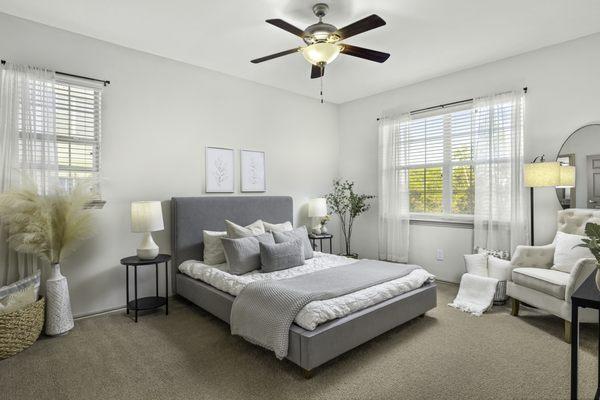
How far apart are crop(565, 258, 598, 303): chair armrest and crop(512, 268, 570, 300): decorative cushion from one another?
6 cm

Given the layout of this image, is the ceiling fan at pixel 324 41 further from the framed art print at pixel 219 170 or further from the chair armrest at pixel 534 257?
the chair armrest at pixel 534 257

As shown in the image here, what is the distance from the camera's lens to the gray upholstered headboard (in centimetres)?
382

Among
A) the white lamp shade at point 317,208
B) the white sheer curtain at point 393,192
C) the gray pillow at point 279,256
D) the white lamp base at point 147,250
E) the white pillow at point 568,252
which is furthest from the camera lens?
the white lamp shade at point 317,208

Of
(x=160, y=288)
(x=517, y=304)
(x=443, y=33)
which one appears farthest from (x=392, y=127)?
(x=160, y=288)

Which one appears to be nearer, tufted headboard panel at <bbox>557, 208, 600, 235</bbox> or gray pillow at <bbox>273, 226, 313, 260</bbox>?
tufted headboard panel at <bbox>557, 208, 600, 235</bbox>

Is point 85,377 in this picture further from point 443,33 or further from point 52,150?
point 443,33

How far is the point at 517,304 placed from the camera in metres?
3.32

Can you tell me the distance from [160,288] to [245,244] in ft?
4.12

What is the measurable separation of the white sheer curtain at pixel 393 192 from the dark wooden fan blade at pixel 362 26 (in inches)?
102

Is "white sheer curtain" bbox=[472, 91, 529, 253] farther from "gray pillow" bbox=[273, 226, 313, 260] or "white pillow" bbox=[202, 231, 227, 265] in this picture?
"white pillow" bbox=[202, 231, 227, 265]

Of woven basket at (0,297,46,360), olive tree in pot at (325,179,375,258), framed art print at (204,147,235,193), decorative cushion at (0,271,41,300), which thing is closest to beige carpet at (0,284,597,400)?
woven basket at (0,297,46,360)

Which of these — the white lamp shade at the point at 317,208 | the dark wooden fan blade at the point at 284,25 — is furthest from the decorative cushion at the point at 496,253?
the dark wooden fan blade at the point at 284,25

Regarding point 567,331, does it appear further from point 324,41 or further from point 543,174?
point 324,41

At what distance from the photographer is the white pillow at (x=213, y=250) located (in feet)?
12.2
